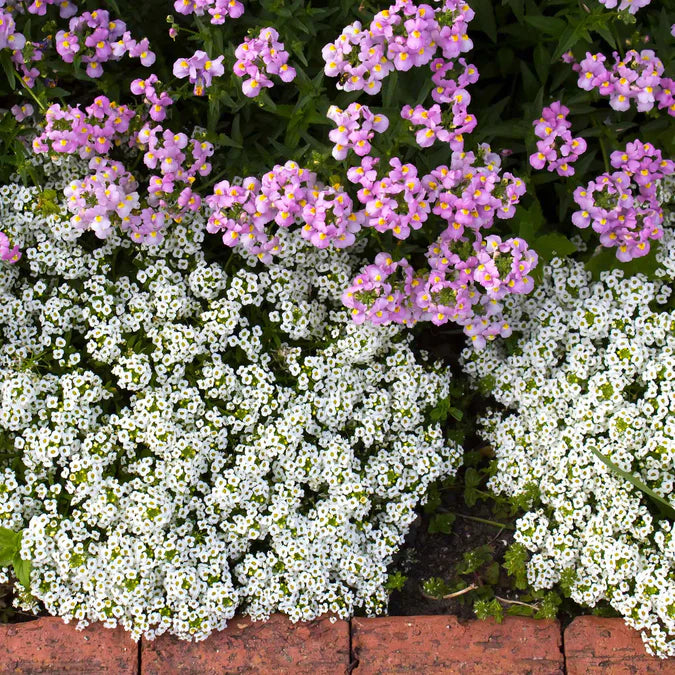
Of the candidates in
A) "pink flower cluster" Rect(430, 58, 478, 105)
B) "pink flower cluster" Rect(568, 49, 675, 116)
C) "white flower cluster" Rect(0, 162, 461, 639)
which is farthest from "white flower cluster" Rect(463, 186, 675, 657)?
"pink flower cluster" Rect(430, 58, 478, 105)

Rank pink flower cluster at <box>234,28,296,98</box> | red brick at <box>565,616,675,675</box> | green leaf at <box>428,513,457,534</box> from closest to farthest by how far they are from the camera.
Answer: pink flower cluster at <box>234,28,296,98</box>
red brick at <box>565,616,675,675</box>
green leaf at <box>428,513,457,534</box>

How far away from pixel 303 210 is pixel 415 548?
181cm

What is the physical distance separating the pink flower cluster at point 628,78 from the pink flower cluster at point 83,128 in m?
2.05

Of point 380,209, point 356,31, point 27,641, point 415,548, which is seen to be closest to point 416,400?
point 415,548

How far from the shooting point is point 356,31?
3277 mm

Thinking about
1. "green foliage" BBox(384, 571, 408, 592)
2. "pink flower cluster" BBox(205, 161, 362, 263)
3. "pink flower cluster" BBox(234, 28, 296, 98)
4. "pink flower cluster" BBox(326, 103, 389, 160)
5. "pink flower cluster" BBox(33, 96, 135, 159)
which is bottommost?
"green foliage" BBox(384, 571, 408, 592)

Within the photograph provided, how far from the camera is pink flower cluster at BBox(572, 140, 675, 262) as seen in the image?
12.1 feet

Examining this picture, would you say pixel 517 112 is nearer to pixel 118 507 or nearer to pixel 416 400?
pixel 416 400

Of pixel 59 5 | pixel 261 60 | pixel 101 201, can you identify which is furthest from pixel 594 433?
pixel 59 5

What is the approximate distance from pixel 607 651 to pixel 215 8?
10.9ft

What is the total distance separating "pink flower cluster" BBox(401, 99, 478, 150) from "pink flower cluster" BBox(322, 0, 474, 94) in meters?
0.18

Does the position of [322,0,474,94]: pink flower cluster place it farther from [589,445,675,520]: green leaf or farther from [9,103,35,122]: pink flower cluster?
[589,445,675,520]: green leaf

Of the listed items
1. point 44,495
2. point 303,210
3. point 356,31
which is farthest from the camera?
point 44,495

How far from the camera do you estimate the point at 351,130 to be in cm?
338
